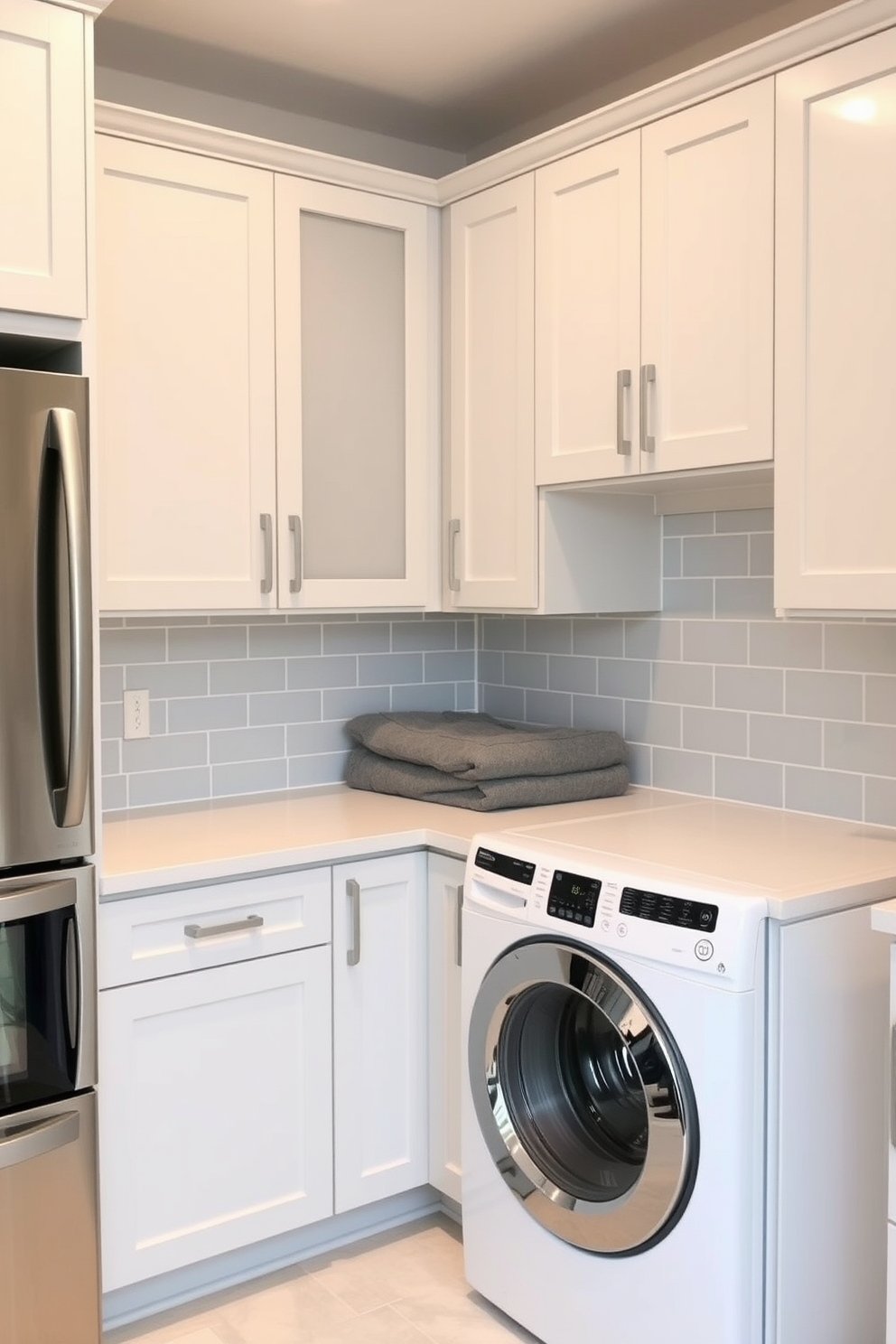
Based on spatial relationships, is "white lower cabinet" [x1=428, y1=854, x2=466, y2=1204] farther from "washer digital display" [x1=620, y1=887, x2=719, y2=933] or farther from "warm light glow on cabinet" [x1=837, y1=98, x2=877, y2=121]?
"warm light glow on cabinet" [x1=837, y1=98, x2=877, y2=121]

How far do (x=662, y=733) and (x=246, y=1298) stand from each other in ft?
4.96

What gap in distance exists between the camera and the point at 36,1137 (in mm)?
2051

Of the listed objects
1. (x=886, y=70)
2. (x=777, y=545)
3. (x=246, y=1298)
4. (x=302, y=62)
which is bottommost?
(x=246, y=1298)

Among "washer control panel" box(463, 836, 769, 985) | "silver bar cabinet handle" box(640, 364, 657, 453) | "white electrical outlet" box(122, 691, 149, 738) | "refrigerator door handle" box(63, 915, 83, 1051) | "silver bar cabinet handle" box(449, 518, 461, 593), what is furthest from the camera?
"silver bar cabinet handle" box(449, 518, 461, 593)

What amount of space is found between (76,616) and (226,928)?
2.24ft

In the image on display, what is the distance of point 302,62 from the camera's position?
277 cm

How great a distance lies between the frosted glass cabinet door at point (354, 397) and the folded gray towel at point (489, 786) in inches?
16.2

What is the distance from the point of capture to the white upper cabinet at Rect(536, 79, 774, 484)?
2244 mm

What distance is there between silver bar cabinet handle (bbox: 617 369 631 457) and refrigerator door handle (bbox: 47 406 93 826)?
1072 millimetres

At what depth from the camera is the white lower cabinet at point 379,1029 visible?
2523mm

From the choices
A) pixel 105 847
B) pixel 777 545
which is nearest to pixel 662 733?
pixel 777 545

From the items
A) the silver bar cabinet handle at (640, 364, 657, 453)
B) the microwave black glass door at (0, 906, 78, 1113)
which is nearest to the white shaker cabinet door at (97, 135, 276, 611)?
the microwave black glass door at (0, 906, 78, 1113)

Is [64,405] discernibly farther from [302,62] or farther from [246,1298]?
[246,1298]

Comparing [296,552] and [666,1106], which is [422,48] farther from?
[666,1106]
